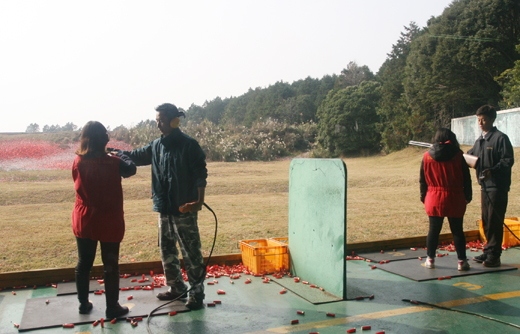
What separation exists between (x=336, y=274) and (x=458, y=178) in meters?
2.13

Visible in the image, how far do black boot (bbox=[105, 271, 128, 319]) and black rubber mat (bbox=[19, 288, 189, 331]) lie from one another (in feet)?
0.26

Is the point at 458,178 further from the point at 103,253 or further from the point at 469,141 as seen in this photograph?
the point at 469,141

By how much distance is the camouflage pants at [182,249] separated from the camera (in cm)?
404

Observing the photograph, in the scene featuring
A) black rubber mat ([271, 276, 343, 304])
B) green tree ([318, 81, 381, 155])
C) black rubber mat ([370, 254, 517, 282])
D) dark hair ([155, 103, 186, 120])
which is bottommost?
black rubber mat ([370, 254, 517, 282])

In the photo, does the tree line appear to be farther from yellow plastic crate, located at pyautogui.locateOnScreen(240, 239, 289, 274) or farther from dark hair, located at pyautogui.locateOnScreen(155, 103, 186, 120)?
dark hair, located at pyautogui.locateOnScreen(155, 103, 186, 120)

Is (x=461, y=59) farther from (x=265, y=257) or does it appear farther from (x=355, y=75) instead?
(x=355, y=75)

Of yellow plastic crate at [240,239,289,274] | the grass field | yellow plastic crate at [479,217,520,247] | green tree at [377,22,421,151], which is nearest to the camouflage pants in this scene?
yellow plastic crate at [240,239,289,274]

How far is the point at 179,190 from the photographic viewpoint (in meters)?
3.99

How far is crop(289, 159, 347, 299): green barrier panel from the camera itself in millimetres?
4297

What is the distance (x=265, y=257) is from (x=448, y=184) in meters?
2.49

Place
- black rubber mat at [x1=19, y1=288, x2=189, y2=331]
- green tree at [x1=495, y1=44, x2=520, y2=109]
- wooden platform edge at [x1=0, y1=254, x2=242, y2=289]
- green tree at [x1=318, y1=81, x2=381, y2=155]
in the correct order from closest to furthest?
black rubber mat at [x1=19, y1=288, x2=189, y2=331]
wooden platform edge at [x1=0, y1=254, x2=242, y2=289]
green tree at [x1=495, y1=44, x2=520, y2=109]
green tree at [x1=318, y1=81, x2=381, y2=155]

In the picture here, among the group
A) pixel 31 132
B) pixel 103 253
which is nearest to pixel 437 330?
pixel 103 253

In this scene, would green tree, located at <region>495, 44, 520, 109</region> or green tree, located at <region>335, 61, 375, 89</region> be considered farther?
green tree, located at <region>335, 61, 375, 89</region>

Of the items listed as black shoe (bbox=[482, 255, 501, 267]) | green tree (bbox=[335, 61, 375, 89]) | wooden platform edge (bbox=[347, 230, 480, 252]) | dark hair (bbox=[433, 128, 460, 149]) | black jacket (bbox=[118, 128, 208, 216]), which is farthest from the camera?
green tree (bbox=[335, 61, 375, 89])
